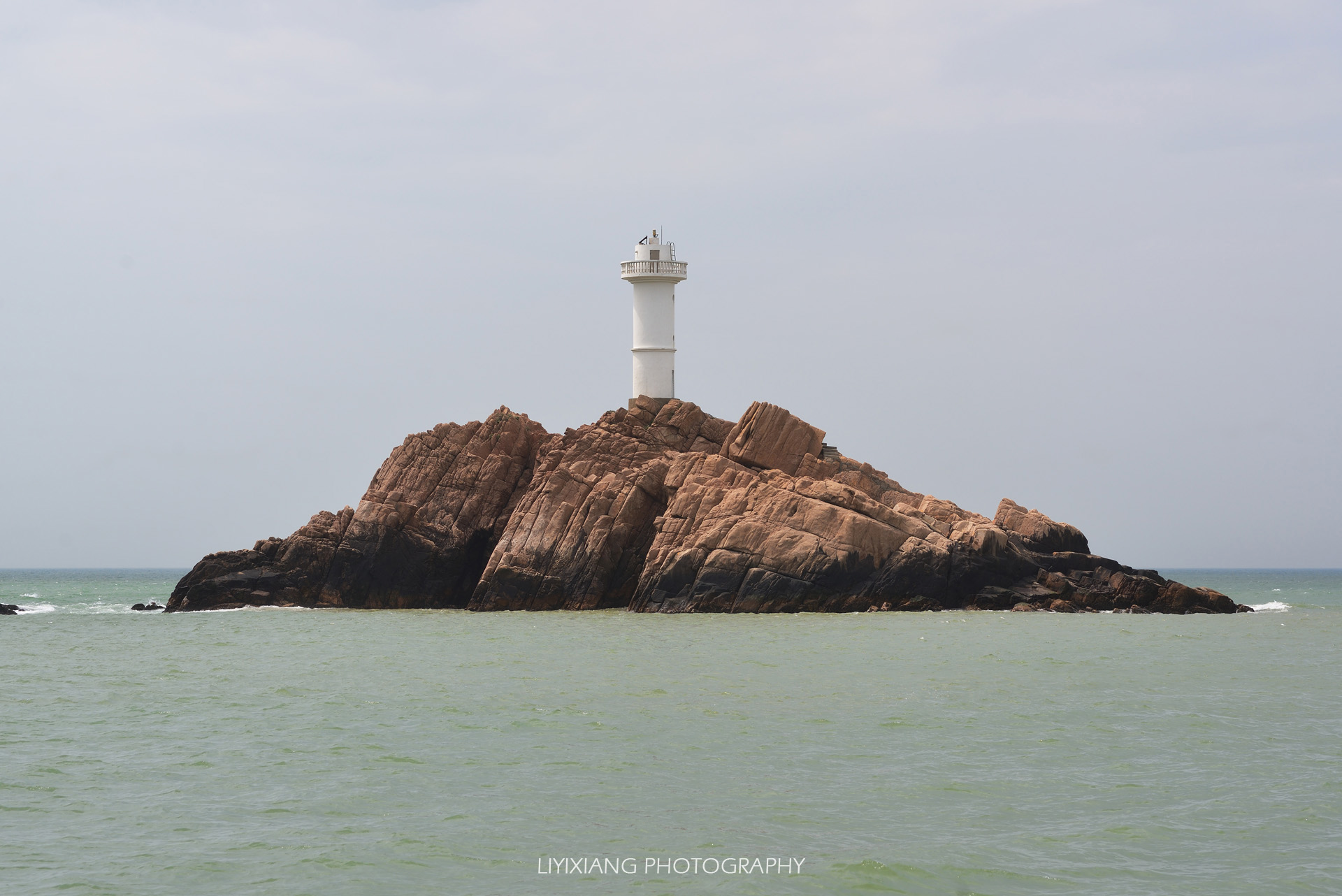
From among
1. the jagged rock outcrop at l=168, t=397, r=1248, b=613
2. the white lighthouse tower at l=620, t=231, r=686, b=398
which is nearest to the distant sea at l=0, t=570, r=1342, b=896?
the jagged rock outcrop at l=168, t=397, r=1248, b=613

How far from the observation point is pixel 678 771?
17984mm

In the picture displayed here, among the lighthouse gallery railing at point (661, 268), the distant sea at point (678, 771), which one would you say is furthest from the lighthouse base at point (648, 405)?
the distant sea at point (678, 771)

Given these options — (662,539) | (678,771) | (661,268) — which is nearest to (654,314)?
(661,268)

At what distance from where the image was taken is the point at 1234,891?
494 inches

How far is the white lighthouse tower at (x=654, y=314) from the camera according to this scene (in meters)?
60.7

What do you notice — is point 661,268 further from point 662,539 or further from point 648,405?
point 662,539

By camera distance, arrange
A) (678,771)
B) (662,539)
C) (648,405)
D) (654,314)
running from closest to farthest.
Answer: (678,771) < (662,539) < (648,405) < (654,314)

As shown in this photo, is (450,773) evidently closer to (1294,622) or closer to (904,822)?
(904,822)

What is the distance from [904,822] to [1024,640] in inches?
926

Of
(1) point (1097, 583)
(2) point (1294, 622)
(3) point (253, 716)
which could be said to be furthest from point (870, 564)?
(3) point (253, 716)

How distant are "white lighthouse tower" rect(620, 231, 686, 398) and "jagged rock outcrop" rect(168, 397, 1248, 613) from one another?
282 cm

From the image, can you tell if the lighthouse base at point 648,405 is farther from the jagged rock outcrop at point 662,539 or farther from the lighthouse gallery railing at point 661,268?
the lighthouse gallery railing at point 661,268

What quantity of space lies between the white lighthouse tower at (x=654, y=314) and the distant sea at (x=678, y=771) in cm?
2664

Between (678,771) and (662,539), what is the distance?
31909 mm
